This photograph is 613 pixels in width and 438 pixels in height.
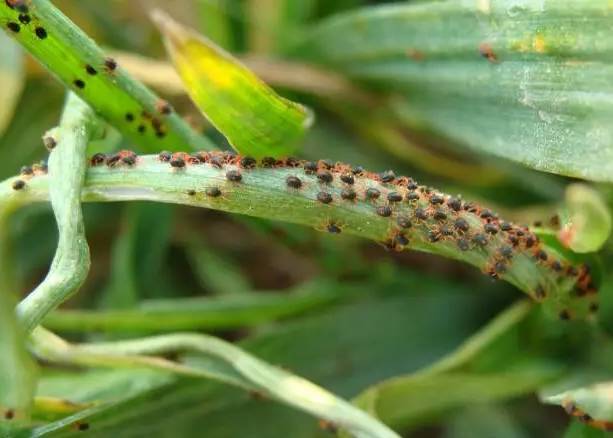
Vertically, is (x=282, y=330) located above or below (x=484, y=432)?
below

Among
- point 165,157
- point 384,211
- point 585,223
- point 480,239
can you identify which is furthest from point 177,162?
point 585,223

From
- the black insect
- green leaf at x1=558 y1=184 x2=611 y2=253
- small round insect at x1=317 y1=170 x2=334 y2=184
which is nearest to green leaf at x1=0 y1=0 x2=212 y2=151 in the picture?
the black insect

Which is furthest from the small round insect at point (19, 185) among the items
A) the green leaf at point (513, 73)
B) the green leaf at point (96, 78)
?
the green leaf at point (513, 73)

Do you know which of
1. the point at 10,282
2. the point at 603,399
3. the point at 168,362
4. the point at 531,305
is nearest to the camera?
the point at 10,282

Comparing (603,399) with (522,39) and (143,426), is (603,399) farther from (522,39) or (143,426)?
(143,426)

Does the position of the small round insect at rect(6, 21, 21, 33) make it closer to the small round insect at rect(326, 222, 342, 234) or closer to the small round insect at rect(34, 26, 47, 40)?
the small round insect at rect(34, 26, 47, 40)

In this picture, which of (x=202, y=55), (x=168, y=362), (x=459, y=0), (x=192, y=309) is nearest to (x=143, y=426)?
(x=168, y=362)
